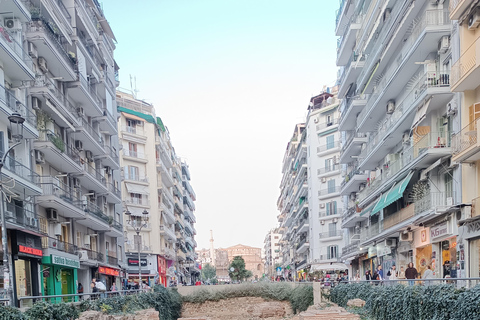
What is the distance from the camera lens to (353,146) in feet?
118

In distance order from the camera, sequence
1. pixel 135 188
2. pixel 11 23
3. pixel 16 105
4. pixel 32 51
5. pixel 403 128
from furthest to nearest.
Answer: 1. pixel 135 188
2. pixel 403 128
3. pixel 32 51
4. pixel 11 23
5. pixel 16 105

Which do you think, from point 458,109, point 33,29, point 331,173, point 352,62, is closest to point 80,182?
point 33,29

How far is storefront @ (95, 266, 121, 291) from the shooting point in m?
32.4

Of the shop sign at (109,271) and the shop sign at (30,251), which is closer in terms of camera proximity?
the shop sign at (30,251)

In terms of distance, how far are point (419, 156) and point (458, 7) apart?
6.29 m

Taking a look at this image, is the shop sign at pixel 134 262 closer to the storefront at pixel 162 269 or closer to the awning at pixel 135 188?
the storefront at pixel 162 269

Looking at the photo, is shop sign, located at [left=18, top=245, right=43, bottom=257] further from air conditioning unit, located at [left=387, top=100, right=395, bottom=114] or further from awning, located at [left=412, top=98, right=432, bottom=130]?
air conditioning unit, located at [left=387, top=100, right=395, bottom=114]

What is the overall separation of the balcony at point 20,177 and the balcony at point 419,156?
15.5 m

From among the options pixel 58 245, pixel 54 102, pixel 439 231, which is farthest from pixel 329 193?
pixel 54 102

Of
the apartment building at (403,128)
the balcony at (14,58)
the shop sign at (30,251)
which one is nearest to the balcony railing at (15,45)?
the balcony at (14,58)

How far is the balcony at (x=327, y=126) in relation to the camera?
187 ft

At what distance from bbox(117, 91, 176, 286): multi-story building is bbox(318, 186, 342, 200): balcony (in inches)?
668

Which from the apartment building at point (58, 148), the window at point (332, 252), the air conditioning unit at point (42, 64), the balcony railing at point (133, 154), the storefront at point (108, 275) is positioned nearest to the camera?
the apartment building at point (58, 148)

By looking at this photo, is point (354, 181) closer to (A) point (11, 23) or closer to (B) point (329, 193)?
(B) point (329, 193)
